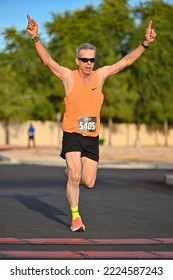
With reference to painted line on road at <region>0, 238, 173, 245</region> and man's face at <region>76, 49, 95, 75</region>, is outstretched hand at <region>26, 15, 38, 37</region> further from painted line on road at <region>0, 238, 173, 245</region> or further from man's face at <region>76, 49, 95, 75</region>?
painted line on road at <region>0, 238, 173, 245</region>

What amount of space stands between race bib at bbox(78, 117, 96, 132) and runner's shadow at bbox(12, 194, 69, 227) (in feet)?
4.70

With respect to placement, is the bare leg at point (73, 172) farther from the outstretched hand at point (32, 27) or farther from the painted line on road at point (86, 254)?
the painted line on road at point (86, 254)

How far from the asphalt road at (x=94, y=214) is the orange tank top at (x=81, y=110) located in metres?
1.20

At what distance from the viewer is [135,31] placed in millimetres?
58312

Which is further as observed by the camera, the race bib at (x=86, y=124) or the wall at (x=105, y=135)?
the wall at (x=105, y=135)

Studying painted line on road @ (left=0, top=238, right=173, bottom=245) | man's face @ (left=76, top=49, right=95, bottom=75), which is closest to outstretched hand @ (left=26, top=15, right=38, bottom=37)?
man's face @ (left=76, top=49, right=95, bottom=75)

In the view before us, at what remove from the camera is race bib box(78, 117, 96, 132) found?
31.0ft

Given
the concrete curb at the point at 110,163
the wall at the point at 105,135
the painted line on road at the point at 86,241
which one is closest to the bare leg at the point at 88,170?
the painted line on road at the point at 86,241

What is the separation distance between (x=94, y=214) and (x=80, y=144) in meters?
2.47

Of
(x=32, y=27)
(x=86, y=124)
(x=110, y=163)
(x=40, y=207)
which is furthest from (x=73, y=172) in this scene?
(x=110, y=163)

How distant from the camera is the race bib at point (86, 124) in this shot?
9.46m

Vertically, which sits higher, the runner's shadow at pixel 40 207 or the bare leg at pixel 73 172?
the bare leg at pixel 73 172

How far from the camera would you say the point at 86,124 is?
9.46 m
